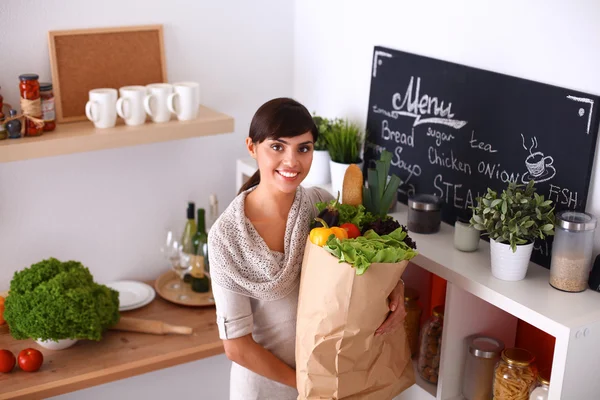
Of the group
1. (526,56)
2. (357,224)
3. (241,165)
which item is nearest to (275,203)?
(357,224)

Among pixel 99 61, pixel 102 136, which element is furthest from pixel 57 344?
pixel 99 61

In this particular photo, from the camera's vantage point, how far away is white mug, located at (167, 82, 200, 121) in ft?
7.38

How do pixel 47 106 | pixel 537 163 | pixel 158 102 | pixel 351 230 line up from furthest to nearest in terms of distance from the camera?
1. pixel 158 102
2. pixel 47 106
3. pixel 537 163
4. pixel 351 230

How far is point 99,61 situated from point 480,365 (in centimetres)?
140

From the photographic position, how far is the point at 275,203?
67.1 inches

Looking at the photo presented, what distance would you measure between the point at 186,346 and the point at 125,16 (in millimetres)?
1011

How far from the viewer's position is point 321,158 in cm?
227

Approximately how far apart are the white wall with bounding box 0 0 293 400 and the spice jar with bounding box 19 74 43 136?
0.51 ft

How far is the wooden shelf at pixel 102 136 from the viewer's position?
203cm

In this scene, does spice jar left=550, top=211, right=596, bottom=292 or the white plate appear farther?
the white plate

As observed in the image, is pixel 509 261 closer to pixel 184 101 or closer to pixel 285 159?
pixel 285 159

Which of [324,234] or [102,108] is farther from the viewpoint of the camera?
[102,108]

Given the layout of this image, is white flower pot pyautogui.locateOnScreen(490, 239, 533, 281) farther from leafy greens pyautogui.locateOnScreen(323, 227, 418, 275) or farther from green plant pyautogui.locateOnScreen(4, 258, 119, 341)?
green plant pyautogui.locateOnScreen(4, 258, 119, 341)

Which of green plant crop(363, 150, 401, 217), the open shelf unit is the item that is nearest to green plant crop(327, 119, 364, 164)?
the open shelf unit
